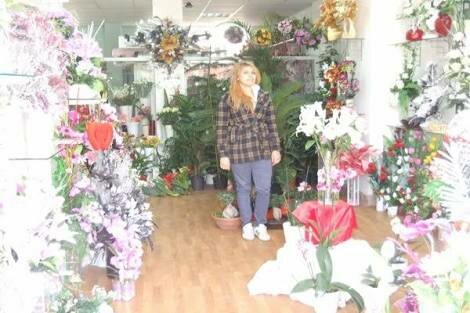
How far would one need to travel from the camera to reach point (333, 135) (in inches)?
136

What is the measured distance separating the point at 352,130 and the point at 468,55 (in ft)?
5.19

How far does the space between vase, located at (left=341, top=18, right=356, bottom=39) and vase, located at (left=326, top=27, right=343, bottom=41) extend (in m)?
0.10

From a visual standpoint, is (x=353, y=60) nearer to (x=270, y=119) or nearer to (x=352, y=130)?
(x=270, y=119)

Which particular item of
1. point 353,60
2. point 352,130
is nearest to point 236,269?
point 352,130

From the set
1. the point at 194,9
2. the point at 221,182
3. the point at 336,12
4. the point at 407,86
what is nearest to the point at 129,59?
the point at 221,182

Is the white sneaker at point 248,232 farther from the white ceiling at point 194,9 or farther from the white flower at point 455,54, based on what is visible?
the white ceiling at point 194,9

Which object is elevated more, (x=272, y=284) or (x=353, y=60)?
(x=353, y=60)

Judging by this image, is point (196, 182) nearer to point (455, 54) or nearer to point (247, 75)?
point (247, 75)

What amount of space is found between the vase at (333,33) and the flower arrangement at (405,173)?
147 centimetres

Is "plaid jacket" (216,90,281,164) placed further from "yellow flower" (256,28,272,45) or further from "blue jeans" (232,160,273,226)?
"yellow flower" (256,28,272,45)

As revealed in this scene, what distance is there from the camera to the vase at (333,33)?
6418 millimetres

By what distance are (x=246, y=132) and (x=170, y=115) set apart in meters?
2.74

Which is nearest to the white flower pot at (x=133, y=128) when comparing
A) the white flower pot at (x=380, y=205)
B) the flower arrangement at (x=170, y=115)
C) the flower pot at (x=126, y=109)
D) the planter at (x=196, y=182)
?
the flower pot at (x=126, y=109)

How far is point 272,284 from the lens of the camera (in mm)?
3512
